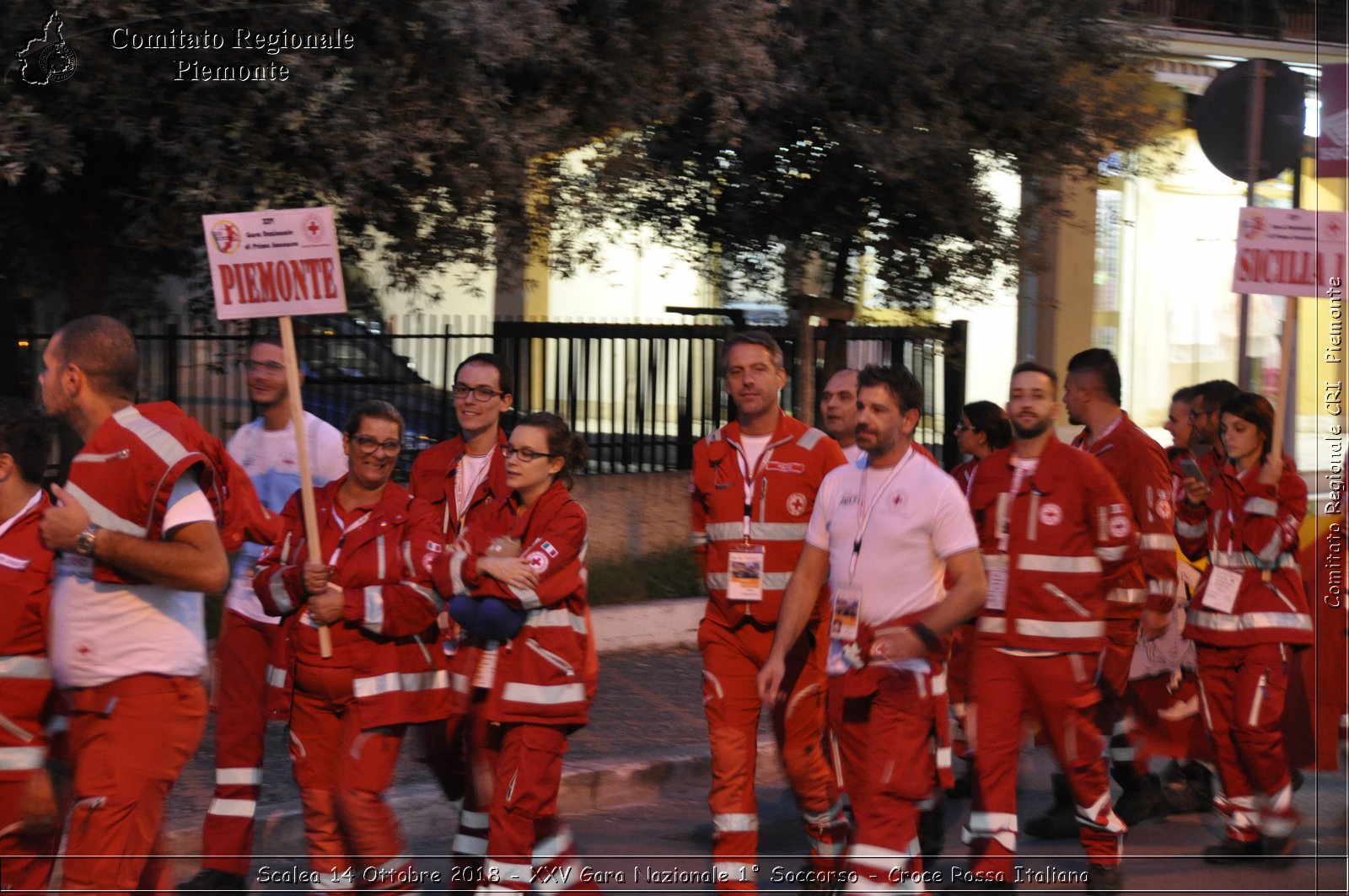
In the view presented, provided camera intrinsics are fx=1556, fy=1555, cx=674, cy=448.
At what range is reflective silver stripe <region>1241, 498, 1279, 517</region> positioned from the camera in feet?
22.4

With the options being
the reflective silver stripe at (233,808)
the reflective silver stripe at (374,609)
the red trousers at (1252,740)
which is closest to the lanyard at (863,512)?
the reflective silver stripe at (374,609)

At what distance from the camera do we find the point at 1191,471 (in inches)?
278

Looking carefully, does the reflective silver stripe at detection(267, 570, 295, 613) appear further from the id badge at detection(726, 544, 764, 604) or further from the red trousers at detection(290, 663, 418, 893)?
the id badge at detection(726, 544, 764, 604)

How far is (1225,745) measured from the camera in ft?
22.2

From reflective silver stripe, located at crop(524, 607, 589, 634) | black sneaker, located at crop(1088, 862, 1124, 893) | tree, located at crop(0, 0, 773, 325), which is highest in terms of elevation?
tree, located at crop(0, 0, 773, 325)

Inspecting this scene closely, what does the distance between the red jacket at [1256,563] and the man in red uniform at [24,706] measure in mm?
4751

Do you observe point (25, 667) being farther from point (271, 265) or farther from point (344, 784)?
point (271, 265)

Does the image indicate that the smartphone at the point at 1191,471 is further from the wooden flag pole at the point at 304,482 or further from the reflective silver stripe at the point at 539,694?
the wooden flag pole at the point at 304,482

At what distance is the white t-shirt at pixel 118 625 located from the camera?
14.8 feet

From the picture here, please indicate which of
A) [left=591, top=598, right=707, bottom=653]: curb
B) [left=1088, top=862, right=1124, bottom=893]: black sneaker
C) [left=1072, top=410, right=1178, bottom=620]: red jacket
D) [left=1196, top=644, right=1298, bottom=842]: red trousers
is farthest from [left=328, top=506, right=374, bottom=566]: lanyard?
[left=591, top=598, right=707, bottom=653]: curb

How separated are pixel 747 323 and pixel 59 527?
30.6ft

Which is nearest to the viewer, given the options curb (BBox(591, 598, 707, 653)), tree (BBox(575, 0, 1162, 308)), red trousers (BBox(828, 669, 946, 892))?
red trousers (BBox(828, 669, 946, 892))

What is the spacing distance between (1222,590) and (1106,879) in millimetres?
1542

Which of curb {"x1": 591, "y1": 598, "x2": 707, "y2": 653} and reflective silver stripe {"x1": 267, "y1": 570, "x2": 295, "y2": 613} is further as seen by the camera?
curb {"x1": 591, "y1": 598, "x2": 707, "y2": 653}
